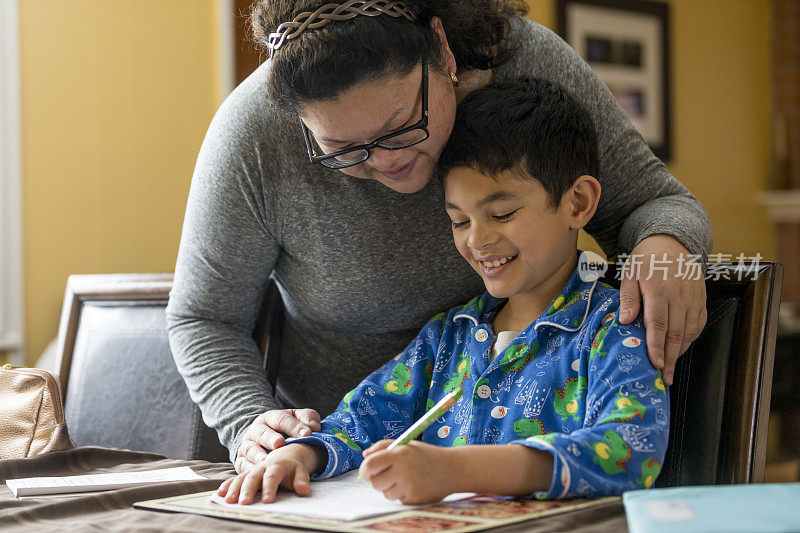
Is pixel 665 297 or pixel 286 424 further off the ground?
pixel 665 297

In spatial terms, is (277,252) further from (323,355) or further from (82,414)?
(82,414)

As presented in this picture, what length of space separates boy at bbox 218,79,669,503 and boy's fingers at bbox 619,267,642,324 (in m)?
0.01

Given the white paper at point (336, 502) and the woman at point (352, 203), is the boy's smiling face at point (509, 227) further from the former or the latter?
the white paper at point (336, 502)

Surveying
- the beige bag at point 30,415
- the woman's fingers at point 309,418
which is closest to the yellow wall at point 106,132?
the beige bag at point 30,415

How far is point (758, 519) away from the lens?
0.72 metres

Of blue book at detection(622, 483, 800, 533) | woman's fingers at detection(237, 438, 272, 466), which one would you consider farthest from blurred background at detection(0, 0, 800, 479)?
blue book at detection(622, 483, 800, 533)

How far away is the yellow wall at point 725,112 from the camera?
4.69 m

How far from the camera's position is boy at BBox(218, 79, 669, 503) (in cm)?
105

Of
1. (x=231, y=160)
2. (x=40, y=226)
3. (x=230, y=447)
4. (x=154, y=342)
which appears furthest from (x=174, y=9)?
(x=230, y=447)

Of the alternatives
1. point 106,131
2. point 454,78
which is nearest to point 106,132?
point 106,131

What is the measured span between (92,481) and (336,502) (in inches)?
15.5

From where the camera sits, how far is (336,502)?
3.21 ft

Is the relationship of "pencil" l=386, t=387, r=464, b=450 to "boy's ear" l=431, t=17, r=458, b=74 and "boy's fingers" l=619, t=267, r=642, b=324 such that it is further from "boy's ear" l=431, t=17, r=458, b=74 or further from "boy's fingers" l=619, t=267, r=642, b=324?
"boy's ear" l=431, t=17, r=458, b=74

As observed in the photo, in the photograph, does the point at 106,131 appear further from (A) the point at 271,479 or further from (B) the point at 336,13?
(A) the point at 271,479
